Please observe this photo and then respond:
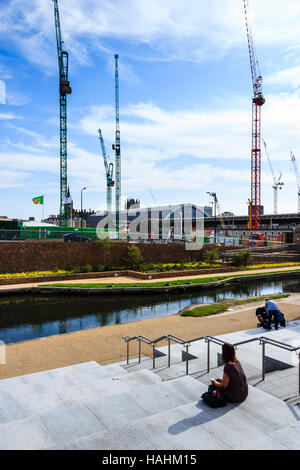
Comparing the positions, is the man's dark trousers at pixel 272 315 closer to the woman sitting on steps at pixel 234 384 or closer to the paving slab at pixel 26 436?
the woman sitting on steps at pixel 234 384

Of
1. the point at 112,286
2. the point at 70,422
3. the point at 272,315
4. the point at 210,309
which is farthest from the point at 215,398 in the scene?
the point at 112,286

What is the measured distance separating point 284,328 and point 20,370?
759 cm

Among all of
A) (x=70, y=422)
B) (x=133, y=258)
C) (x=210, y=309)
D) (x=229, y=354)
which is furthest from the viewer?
(x=133, y=258)

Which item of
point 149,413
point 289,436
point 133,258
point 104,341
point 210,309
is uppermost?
point 133,258

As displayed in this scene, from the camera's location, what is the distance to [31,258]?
27.7 meters

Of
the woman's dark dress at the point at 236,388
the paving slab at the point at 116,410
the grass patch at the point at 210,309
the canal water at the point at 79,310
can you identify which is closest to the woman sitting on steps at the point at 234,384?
the woman's dark dress at the point at 236,388

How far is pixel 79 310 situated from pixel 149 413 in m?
14.5

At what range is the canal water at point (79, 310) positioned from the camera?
1572 centimetres

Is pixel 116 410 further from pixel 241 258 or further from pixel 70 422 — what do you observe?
pixel 241 258

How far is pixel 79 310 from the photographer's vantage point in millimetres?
19109

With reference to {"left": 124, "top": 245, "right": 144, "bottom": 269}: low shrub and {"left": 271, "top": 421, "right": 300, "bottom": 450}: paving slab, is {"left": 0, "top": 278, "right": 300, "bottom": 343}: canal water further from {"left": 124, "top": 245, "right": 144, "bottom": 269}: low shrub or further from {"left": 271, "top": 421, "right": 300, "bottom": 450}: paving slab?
{"left": 271, "top": 421, "right": 300, "bottom": 450}: paving slab

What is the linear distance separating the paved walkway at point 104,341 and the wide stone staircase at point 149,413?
2.19 metres

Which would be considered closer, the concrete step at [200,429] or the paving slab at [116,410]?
the concrete step at [200,429]

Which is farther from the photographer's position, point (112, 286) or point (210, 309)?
point (112, 286)
